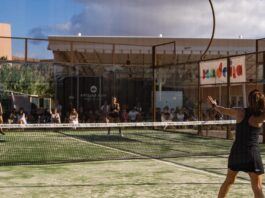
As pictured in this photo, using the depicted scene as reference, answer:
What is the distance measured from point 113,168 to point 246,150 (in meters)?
5.48

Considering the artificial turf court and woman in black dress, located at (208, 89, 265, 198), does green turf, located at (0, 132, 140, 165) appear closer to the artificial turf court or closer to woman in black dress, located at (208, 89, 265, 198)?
the artificial turf court

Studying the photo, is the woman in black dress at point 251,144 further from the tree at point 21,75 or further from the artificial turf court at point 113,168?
the tree at point 21,75

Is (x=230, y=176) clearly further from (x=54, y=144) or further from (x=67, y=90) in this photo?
(x=67, y=90)

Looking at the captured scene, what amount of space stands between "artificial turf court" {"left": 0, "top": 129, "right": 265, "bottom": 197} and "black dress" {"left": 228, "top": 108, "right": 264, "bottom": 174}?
1.95 metres

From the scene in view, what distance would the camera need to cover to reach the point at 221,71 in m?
21.8

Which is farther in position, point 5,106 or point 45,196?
point 5,106

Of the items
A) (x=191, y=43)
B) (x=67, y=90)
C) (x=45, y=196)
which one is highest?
(x=191, y=43)

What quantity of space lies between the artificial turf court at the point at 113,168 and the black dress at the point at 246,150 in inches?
76.8

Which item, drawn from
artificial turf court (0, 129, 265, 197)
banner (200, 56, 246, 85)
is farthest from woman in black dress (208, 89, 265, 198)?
banner (200, 56, 246, 85)

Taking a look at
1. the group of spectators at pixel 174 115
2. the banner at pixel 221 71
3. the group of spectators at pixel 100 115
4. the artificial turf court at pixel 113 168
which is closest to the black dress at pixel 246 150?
the artificial turf court at pixel 113 168

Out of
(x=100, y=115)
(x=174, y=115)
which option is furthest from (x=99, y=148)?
(x=174, y=115)

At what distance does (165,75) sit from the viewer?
2917 centimetres

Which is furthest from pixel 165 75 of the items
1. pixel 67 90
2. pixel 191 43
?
pixel 191 43

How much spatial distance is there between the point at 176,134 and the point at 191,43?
1734 centimetres
